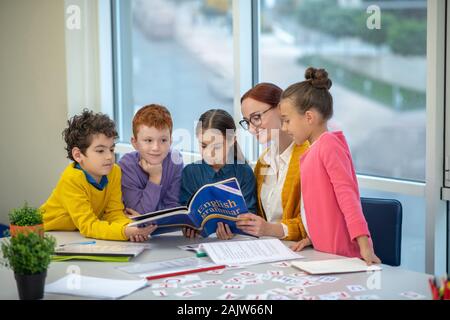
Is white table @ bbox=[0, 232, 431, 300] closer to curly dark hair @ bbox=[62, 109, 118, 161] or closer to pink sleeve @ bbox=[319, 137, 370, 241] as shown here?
pink sleeve @ bbox=[319, 137, 370, 241]

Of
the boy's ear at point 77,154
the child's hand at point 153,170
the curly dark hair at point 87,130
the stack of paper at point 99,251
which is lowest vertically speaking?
the stack of paper at point 99,251

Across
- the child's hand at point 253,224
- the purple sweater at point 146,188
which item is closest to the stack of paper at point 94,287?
the child's hand at point 253,224

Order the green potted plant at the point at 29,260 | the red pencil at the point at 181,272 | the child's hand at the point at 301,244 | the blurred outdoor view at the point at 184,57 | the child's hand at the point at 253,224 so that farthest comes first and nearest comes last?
the blurred outdoor view at the point at 184,57 → the child's hand at the point at 253,224 → the child's hand at the point at 301,244 → the red pencil at the point at 181,272 → the green potted plant at the point at 29,260

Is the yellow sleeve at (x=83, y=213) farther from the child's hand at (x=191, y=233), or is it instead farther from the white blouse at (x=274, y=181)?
the white blouse at (x=274, y=181)

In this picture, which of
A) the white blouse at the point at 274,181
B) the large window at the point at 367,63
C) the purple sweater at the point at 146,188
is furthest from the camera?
the large window at the point at 367,63

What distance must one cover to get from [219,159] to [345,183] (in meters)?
0.66

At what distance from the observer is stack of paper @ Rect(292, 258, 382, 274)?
2199 mm

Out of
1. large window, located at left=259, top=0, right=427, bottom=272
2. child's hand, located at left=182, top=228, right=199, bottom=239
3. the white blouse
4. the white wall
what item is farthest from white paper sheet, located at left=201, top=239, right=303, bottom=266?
the white wall

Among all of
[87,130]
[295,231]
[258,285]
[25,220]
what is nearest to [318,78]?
[295,231]

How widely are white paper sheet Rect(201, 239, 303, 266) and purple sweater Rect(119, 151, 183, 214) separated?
51 cm

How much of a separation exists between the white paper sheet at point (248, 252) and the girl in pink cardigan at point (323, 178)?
10 cm

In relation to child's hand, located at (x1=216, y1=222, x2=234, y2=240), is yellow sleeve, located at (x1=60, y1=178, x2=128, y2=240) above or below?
above

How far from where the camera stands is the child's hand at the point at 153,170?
3.01 metres

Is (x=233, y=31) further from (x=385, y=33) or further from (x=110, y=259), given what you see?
(x=110, y=259)
